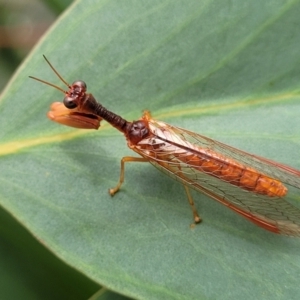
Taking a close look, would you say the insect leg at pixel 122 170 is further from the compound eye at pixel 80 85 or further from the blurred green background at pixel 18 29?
the blurred green background at pixel 18 29

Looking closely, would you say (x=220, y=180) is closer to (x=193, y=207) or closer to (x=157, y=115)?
(x=193, y=207)

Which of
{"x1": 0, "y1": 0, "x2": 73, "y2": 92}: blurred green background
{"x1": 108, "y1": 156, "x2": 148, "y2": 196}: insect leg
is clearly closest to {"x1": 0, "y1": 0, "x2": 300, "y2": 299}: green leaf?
{"x1": 108, "y1": 156, "x2": 148, "y2": 196}: insect leg

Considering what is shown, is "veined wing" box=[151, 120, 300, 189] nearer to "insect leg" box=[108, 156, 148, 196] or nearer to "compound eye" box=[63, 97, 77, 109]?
"insect leg" box=[108, 156, 148, 196]

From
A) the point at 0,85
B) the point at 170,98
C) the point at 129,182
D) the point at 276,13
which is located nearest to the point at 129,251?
the point at 129,182

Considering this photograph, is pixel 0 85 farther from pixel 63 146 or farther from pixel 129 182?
pixel 129 182

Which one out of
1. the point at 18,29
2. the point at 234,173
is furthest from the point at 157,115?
the point at 18,29
